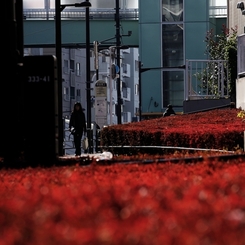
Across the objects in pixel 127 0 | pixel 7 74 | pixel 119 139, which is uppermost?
pixel 127 0

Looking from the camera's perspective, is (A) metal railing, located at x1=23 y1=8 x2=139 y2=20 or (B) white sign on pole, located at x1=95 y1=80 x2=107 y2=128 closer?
(B) white sign on pole, located at x1=95 y1=80 x2=107 y2=128

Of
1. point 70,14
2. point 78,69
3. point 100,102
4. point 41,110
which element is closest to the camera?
point 41,110

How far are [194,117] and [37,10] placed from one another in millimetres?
47777

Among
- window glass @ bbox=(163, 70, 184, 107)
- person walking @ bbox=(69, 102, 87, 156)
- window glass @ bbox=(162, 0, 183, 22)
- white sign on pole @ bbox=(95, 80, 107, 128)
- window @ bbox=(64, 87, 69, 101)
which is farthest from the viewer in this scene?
window @ bbox=(64, 87, 69, 101)

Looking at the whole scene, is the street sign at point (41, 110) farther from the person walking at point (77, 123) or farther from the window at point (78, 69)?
the window at point (78, 69)

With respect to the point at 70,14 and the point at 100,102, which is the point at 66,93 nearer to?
the point at 70,14

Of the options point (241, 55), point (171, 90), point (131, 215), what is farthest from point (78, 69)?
point (131, 215)

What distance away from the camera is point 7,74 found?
13.3m

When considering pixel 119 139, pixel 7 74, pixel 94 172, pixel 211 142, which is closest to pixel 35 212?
pixel 94 172

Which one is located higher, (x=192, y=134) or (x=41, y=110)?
(x=41, y=110)

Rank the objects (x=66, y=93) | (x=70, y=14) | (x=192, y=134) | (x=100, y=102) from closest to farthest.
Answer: (x=192, y=134) → (x=100, y=102) → (x=70, y=14) → (x=66, y=93)

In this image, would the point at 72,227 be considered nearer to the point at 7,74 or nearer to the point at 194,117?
the point at 7,74

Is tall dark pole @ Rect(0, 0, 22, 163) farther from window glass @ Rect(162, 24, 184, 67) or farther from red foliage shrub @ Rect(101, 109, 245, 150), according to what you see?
window glass @ Rect(162, 24, 184, 67)

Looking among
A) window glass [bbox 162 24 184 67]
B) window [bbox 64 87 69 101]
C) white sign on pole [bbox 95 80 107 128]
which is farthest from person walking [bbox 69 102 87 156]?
window [bbox 64 87 69 101]
